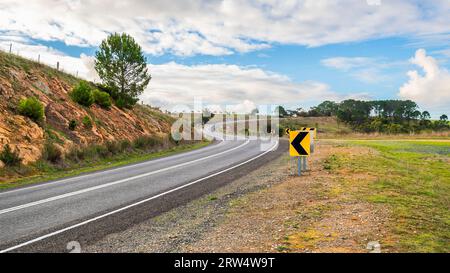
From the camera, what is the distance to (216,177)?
13.7 metres

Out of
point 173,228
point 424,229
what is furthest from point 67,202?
point 424,229

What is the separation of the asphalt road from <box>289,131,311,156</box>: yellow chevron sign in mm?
2805

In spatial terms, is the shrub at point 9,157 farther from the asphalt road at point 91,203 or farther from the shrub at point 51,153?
the asphalt road at point 91,203

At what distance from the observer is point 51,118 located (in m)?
23.7

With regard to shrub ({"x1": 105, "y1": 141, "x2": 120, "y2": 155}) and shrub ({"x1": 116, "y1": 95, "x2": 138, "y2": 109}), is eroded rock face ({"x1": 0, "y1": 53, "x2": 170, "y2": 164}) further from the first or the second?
shrub ({"x1": 105, "y1": 141, "x2": 120, "y2": 155})

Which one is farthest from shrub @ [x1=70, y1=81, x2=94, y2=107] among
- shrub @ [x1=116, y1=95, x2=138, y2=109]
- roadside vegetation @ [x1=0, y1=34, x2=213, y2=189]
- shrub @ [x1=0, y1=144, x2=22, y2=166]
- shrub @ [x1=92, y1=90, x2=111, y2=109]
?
shrub @ [x1=0, y1=144, x2=22, y2=166]

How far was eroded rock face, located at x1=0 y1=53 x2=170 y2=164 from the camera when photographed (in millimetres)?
18922

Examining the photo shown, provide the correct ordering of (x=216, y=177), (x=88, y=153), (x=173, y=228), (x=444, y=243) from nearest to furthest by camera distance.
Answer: (x=444, y=243) < (x=173, y=228) < (x=216, y=177) < (x=88, y=153)

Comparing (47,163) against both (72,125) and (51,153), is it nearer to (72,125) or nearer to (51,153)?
(51,153)

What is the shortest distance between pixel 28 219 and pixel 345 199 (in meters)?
7.55

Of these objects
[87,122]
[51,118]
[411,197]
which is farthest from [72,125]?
[411,197]

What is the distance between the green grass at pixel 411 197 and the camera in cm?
545

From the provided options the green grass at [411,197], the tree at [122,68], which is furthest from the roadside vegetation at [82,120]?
the green grass at [411,197]
